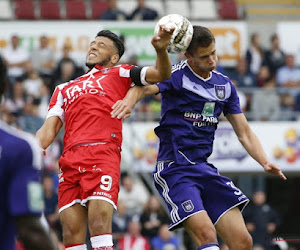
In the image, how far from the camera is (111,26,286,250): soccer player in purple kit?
744 cm

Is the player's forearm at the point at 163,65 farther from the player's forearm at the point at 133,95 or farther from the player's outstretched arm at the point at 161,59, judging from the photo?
the player's forearm at the point at 133,95

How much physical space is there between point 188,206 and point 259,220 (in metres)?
8.35

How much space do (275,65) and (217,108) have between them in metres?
12.5

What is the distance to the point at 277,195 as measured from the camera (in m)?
21.2

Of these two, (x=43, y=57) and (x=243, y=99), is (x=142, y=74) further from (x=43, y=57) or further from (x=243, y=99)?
(x=43, y=57)

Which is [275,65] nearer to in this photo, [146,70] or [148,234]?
[148,234]

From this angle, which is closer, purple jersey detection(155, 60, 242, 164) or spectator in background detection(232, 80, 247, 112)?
purple jersey detection(155, 60, 242, 164)

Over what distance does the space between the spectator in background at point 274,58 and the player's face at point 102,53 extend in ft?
41.4

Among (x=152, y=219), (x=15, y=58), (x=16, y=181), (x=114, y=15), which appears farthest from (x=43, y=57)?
(x=16, y=181)

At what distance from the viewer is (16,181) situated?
165 inches

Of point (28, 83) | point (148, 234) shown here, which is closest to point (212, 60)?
point (148, 234)

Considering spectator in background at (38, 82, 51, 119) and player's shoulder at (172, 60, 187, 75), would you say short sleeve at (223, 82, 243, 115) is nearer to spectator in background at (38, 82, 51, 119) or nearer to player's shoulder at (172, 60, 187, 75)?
player's shoulder at (172, 60, 187, 75)

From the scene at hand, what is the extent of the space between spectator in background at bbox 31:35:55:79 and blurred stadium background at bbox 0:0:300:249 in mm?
26

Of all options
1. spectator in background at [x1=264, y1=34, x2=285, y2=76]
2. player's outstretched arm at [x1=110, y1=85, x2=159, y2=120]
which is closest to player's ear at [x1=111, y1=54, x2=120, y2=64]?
player's outstretched arm at [x1=110, y1=85, x2=159, y2=120]
